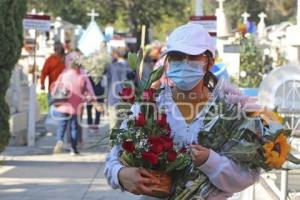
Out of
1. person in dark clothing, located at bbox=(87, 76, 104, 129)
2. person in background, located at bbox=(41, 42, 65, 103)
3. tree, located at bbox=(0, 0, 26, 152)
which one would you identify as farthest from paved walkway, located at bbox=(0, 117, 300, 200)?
person in dark clothing, located at bbox=(87, 76, 104, 129)

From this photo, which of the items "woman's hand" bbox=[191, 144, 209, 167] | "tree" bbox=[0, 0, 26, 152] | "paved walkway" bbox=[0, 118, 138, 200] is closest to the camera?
"woman's hand" bbox=[191, 144, 209, 167]

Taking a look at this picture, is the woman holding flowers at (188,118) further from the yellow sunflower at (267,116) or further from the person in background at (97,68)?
the person in background at (97,68)

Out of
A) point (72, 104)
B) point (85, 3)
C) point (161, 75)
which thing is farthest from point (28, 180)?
point (85, 3)

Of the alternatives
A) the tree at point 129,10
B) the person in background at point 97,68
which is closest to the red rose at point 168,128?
the person in background at point 97,68

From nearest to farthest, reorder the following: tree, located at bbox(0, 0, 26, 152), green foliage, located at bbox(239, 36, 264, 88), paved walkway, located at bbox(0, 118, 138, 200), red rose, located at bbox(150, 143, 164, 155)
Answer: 1. red rose, located at bbox(150, 143, 164, 155)
2. paved walkway, located at bbox(0, 118, 138, 200)
3. tree, located at bbox(0, 0, 26, 152)
4. green foliage, located at bbox(239, 36, 264, 88)

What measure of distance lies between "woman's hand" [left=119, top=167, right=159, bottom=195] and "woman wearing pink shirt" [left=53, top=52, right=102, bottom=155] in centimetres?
897

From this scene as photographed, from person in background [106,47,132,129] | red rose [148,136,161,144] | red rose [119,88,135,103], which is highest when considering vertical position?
red rose [119,88,135,103]

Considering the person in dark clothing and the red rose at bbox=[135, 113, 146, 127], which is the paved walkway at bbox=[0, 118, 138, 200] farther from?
the red rose at bbox=[135, 113, 146, 127]

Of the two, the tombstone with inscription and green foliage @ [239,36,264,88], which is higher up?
green foliage @ [239,36,264,88]

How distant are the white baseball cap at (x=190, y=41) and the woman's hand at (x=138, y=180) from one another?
0.53 metres

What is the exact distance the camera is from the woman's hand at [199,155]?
2.81 m

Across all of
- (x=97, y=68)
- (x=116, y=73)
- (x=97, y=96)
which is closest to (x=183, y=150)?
(x=116, y=73)

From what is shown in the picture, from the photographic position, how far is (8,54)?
30.4ft

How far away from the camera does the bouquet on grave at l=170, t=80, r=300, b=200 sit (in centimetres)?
289
